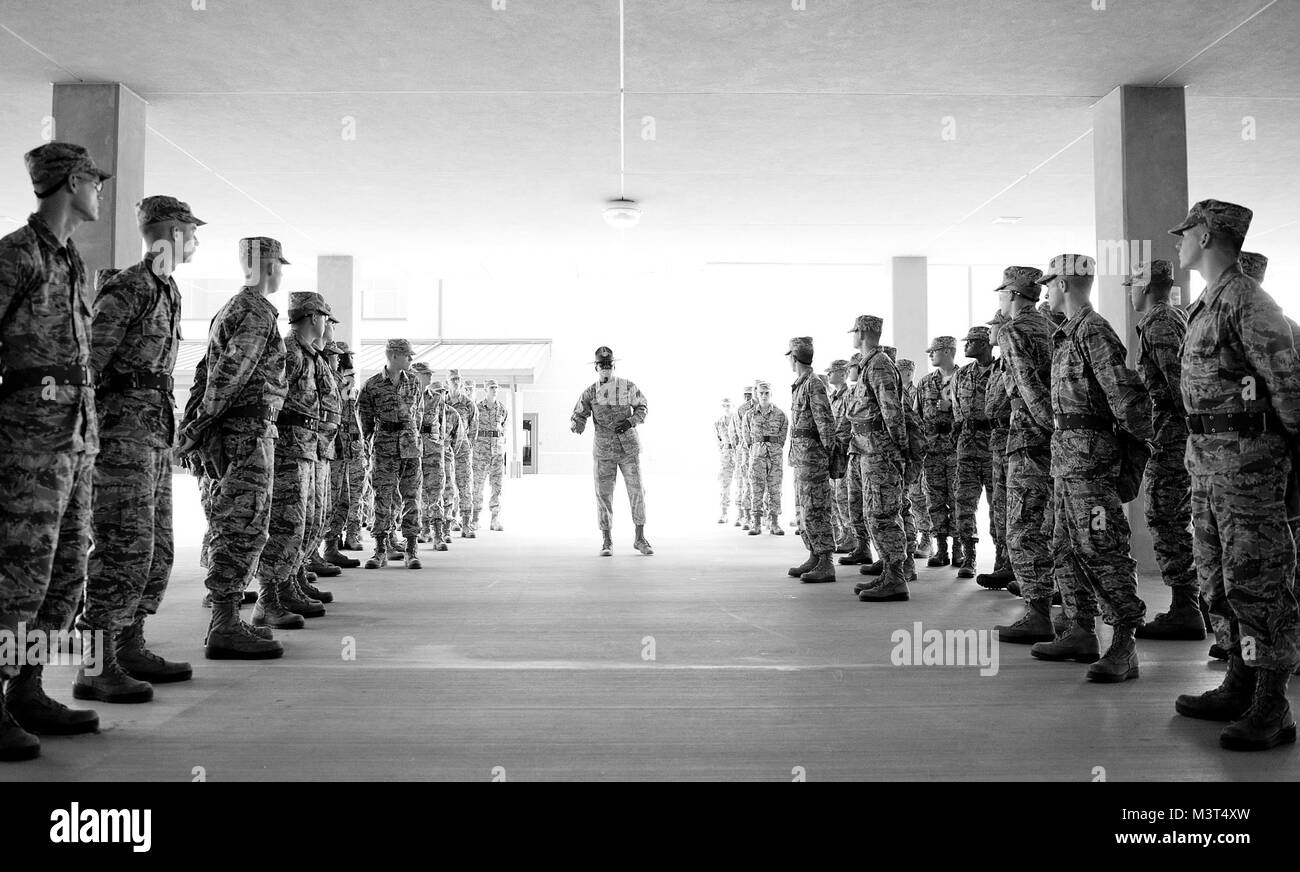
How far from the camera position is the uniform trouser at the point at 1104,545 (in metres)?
4.24

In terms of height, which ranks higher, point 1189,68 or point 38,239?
point 1189,68

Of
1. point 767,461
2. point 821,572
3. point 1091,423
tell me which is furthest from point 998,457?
point 767,461

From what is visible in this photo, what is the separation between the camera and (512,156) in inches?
423

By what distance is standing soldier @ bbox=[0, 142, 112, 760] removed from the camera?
314cm

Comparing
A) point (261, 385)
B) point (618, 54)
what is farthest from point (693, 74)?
point (261, 385)

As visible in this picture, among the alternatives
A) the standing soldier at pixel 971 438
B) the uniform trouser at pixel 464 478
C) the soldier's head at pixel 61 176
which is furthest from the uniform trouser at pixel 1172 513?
the uniform trouser at pixel 464 478

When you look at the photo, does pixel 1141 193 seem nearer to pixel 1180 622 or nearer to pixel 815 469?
pixel 815 469

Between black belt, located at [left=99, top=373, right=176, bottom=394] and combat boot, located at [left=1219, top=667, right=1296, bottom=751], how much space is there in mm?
4648

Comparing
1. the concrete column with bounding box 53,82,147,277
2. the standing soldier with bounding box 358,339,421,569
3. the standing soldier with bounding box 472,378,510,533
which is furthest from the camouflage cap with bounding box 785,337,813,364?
the concrete column with bounding box 53,82,147,277

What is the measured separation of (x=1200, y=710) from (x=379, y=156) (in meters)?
10.1

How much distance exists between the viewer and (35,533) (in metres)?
3.16

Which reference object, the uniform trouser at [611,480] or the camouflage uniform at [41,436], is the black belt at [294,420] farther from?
the uniform trouser at [611,480]

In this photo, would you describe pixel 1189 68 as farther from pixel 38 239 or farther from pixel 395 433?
pixel 38 239

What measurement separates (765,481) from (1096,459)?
337 inches
